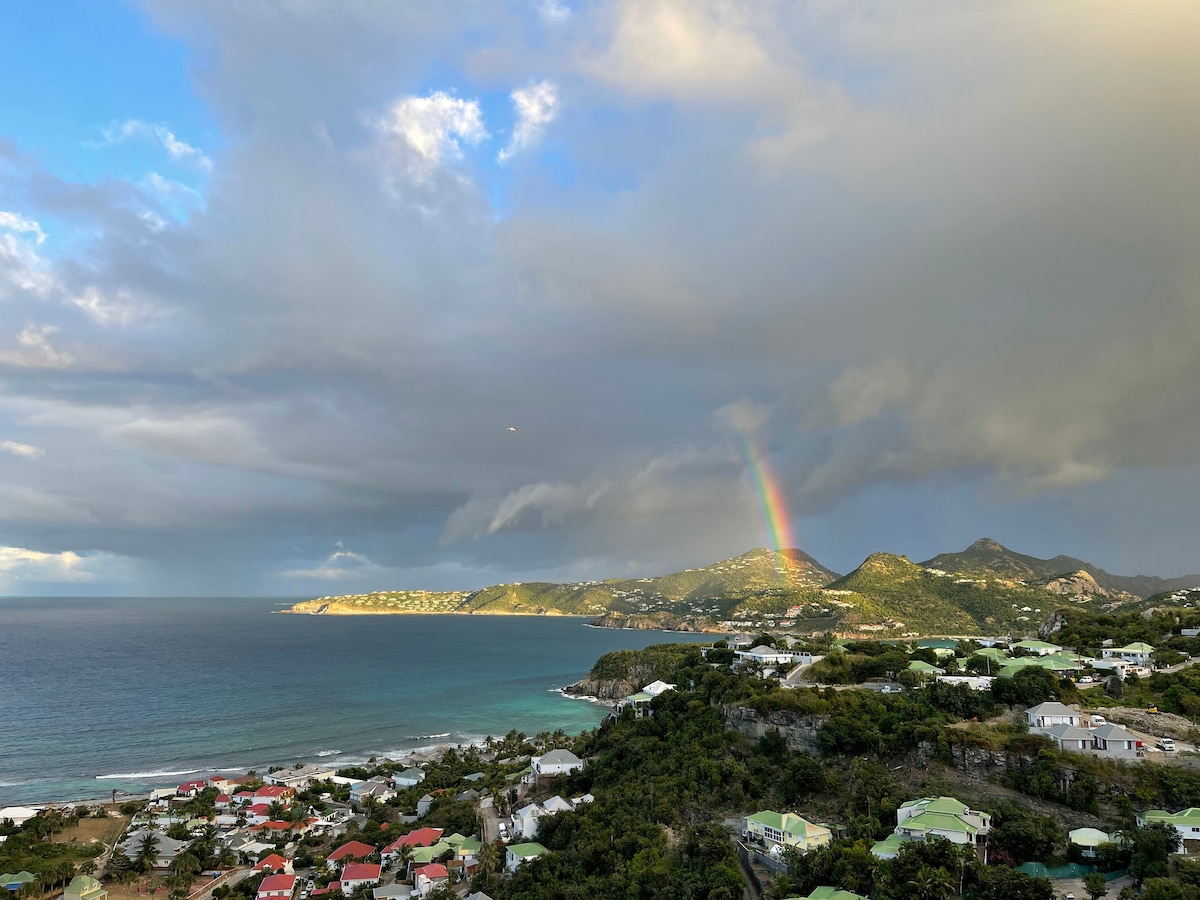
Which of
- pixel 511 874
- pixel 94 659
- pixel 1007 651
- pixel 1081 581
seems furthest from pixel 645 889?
pixel 1081 581

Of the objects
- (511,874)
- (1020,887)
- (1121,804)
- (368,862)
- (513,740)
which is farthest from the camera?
(513,740)

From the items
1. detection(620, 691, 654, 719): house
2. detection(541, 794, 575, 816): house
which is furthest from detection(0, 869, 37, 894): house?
detection(620, 691, 654, 719): house

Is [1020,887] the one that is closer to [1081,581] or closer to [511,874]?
[511,874]

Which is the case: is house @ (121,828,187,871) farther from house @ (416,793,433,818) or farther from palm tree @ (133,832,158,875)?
house @ (416,793,433,818)

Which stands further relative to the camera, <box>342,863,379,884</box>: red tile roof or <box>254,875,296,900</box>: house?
<box>342,863,379,884</box>: red tile roof

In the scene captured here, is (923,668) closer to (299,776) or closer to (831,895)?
(831,895)
